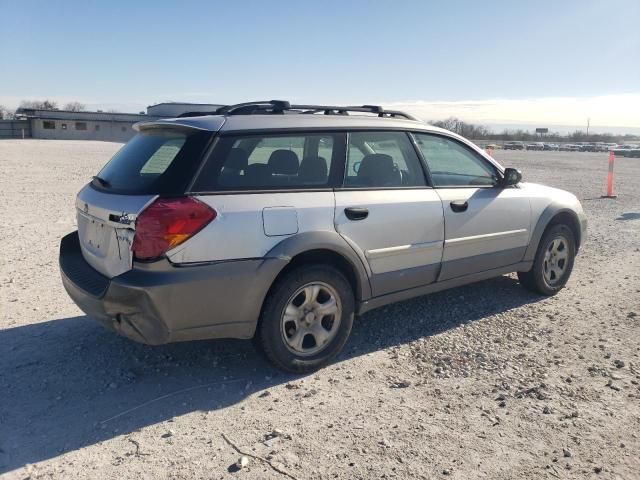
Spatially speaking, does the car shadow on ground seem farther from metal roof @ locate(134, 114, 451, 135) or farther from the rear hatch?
metal roof @ locate(134, 114, 451, 135)

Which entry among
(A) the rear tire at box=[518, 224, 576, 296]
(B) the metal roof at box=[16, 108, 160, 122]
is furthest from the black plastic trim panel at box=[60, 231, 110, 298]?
(B) the metal roof at box=[16, 108, 160, 122]

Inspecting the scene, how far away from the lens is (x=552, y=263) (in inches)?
224

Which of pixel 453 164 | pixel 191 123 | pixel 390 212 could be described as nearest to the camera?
pixel 191 123

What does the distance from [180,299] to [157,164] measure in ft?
3.10

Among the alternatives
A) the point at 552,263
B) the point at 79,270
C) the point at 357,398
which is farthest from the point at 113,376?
the point at 552,263

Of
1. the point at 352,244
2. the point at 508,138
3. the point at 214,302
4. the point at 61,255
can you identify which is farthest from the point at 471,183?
the point at 508,138

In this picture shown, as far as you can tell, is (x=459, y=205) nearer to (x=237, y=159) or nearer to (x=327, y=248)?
(x=327, y=248)

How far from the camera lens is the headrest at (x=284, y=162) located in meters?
3.89

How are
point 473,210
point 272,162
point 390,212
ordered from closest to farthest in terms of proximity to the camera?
1. point 272,162
2. point 390,212
3. point 473,210

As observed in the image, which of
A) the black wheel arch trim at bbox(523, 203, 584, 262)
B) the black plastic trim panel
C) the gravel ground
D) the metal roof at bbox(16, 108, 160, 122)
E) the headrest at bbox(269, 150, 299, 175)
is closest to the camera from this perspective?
the gravel ground

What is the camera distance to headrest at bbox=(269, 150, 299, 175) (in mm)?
3887

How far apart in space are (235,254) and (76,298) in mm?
1201

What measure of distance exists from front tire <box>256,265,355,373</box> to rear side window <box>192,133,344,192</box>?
2.09ft

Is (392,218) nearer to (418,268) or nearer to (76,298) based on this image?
(418,268)
